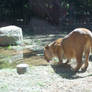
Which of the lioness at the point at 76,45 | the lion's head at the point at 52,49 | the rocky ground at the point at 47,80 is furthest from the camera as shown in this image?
the lion's head at the point at 52,49

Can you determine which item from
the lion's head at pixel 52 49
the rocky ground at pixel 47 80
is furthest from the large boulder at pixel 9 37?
the lion's head at pixel 52 49

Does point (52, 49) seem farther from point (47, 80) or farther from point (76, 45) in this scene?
point (47, 80)

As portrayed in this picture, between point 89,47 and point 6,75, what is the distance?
2363mm

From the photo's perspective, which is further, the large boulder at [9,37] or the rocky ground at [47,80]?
the large boulder at [9,37]

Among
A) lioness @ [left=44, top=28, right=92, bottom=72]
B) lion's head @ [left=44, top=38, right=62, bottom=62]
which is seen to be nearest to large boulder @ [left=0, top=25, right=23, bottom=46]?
lion's head @ [left=44, top=38, right=62, bottom=62]

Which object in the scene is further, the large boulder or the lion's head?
the large boulder

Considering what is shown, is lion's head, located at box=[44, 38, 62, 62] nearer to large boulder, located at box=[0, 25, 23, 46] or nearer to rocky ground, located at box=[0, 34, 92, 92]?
rocky ground, located at box=[0, 34, 92, 92]

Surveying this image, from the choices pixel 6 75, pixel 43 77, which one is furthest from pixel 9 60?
pixel 43 77

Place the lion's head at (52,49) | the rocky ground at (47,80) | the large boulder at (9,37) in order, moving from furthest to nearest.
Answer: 1. the large boulder at (9,37)
2. the lion's head at (52,49)
3. the rocky ground at (47,80)

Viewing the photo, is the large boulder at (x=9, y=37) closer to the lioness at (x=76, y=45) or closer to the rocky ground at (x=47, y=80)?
the rocky ground at (x=47, y=80)

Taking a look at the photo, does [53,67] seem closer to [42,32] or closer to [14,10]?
[42,32]

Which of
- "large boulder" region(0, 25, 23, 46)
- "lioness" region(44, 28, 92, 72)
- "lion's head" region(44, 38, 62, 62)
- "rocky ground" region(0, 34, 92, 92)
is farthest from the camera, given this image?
"large boulder" region(0, 25, 23, 46)

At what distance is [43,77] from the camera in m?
6.86

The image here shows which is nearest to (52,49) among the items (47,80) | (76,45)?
(76,45)
